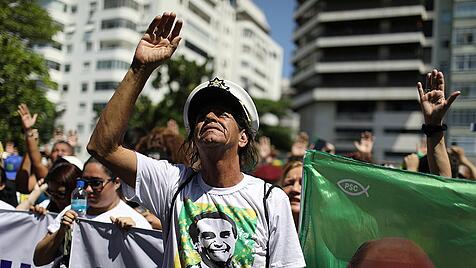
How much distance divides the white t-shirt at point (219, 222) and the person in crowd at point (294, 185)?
1.17m

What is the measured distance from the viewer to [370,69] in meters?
48.2

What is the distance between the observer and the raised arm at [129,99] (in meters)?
2.27

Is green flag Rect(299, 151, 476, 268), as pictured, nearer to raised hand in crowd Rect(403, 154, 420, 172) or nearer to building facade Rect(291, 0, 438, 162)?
raised hand in crowd Rect(403, 154, 420, 172)

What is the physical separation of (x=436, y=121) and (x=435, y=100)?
0.12 meters

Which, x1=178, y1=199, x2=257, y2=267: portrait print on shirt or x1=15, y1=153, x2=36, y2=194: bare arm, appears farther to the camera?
x1=15, y1=153, x2=36, y2=194: bare arm

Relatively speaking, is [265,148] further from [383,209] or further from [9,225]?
[383,209]

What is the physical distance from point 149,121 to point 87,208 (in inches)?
1053

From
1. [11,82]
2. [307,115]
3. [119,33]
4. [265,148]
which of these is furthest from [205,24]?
[11,82]

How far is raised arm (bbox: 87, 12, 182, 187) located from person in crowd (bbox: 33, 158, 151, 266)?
3.54ft

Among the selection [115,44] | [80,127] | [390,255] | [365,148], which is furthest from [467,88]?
[390,255]

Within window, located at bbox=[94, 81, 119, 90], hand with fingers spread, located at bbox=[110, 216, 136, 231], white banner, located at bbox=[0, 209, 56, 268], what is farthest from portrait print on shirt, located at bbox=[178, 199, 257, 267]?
window, located at bbox=[94, 81, 119, 90]

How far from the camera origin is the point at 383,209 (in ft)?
9.50

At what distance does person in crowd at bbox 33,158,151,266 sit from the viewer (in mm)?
3287

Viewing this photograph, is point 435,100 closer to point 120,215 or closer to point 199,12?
point 120,215
